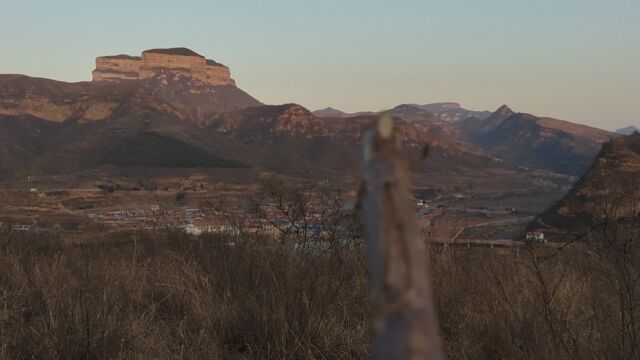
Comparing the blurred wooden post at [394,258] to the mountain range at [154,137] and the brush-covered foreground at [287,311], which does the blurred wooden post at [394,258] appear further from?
the mountain range at [154,137]

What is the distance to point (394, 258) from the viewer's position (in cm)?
70

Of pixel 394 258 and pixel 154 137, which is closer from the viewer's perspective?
pixel 394 258

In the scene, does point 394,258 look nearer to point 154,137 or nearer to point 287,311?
point 287,311

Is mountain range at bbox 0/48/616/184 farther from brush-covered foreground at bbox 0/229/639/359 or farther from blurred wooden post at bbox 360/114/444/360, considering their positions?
blurred wooden post at bbox 360/114/444/360

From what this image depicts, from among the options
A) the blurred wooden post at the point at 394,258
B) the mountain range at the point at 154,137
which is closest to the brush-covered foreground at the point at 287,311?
the blurred wooden post at the point at 394,258

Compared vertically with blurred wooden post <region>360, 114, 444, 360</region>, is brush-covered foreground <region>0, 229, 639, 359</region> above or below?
below

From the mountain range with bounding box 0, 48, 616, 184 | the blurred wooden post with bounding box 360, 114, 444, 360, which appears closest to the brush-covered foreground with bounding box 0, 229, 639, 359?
the blurred wooden post with bounding box 360, 114, 444, 360

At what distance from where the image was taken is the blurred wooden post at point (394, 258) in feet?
2.20

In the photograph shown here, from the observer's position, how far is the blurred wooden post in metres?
0.67

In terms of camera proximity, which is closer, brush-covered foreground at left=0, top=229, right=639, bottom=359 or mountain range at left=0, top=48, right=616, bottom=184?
brush-covered foreground at left=0, top=229, right=639, bottom=359

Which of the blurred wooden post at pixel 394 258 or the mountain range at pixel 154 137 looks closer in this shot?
the blurred wooden post at pixel 394 258

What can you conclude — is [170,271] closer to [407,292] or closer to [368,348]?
[368,348]

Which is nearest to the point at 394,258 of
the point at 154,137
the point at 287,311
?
the point at 287,311

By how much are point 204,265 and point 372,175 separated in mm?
4982
